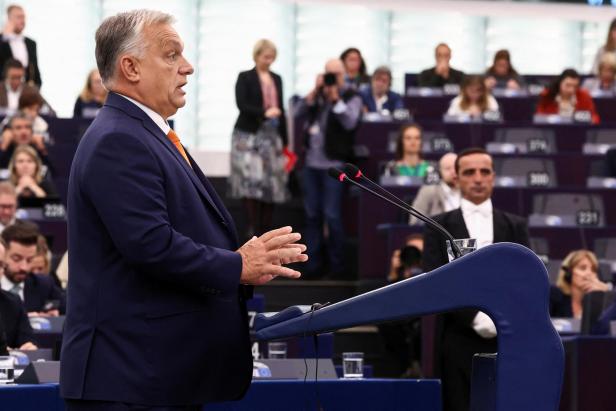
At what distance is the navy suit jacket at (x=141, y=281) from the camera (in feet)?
8.99

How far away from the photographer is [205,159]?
14.2 m

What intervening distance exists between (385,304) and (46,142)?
8.65 meters

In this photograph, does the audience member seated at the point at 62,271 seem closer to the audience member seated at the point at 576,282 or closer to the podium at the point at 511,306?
the audience member seated at the point at 576,282

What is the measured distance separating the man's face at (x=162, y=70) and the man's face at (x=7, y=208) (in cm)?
562

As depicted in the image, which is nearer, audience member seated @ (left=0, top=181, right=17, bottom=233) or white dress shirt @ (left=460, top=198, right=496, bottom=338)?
white dress shirt @ (left=460, top=198, right=496, bottom=338)

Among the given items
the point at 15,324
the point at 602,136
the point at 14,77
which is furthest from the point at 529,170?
the point at 15,324

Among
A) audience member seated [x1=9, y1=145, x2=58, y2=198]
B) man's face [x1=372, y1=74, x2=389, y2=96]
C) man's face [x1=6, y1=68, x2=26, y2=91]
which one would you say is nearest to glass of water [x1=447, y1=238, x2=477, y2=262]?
audience member seated [x1=9, y1=145, x2=58, y2=198]

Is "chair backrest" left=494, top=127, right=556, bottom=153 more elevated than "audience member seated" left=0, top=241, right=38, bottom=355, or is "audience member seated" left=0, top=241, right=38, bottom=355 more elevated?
"chair backrest" left=494, top=127, right=556, bottom=153

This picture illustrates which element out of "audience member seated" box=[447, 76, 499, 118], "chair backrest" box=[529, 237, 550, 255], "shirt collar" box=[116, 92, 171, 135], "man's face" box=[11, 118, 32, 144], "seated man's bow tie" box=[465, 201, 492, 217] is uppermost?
"audience member seated" box=[447, 76, 499, 118]

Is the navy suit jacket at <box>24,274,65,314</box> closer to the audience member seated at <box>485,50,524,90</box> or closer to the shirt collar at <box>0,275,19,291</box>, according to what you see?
the shirt collar at <box>0,275,19,291</box>

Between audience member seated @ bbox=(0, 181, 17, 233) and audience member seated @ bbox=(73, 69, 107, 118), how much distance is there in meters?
3.55

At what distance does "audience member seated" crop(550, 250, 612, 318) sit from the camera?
25.3 ft

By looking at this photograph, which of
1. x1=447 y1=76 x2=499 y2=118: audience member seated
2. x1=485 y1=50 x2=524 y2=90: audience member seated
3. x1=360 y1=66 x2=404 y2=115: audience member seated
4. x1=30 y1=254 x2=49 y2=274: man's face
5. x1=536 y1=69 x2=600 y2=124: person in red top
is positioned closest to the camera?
x1=30 y1=254 x2=49 y2=274: man's face

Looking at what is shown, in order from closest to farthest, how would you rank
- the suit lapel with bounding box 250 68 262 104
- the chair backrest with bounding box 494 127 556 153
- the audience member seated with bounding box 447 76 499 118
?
the suit lapel with bounding box 250 68 262 104, the chair backrest with bounding box 494 127 556 153, the audience member seated with bounding box 447 76 499 118
